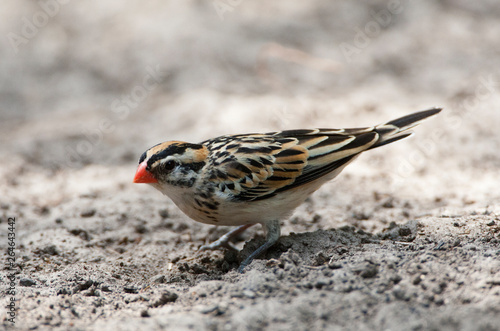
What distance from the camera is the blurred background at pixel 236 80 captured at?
25.3 ft

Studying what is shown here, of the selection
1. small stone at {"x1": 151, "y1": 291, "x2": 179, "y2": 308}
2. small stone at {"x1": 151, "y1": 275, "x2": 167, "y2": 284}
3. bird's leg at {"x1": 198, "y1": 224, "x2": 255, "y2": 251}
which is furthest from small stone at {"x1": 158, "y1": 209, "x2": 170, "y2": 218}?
small stone at {"x1": 151, "y1": 291, "x2": 179, "y2": 308}

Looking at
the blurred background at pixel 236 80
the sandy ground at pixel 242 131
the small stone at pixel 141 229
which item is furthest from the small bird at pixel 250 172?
the blurred background at pixel 236 80

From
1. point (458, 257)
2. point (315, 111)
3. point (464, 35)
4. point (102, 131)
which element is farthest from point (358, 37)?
point (458, 257)

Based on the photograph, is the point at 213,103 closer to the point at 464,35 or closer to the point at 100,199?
the point at 100,199

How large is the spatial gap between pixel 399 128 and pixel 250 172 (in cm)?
180

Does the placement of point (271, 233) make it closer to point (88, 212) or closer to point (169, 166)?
point (169, 166)

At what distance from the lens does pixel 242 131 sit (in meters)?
8.14

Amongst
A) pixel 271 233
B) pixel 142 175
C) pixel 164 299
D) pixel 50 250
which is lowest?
pixel 164 299

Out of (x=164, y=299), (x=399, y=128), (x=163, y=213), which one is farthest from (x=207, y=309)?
(x=399, y=128)

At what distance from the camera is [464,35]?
1027 centimetres

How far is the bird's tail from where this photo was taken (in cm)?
568

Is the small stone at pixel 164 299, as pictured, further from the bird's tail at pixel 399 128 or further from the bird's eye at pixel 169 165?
the bird's tail at pixel 399 128

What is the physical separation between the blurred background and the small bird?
1889 millimetres

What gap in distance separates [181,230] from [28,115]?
4766mm
